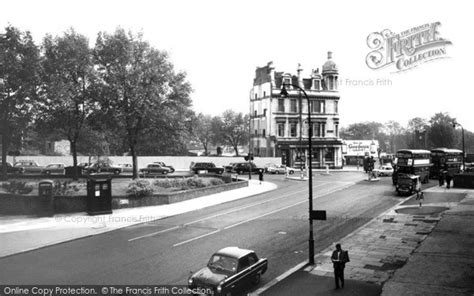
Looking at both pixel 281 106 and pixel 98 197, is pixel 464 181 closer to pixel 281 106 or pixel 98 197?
pixel 281 106

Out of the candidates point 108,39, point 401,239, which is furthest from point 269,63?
point 401,239

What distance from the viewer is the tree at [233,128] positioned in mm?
92188

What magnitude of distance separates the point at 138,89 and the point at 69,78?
→ 8.46 m

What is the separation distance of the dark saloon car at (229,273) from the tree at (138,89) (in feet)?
83.2

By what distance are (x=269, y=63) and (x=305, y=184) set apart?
3345 centimetres

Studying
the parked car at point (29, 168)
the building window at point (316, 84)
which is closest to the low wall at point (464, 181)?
the building window at point (316, 84)

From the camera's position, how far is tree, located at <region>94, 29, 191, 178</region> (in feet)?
120

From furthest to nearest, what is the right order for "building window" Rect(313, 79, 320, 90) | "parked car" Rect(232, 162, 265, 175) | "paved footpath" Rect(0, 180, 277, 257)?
1. "building window" Rect(313, 79, 320, 90)
2. "parked car" Rect(232, 162, 265, 175)
3. "paved footpath" Rect(0, 180, 277, 257)

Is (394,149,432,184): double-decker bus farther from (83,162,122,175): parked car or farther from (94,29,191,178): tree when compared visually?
(83,162,122,175): parked car

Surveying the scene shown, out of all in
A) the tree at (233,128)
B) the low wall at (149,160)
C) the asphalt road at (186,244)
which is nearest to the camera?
the asphalt road at (186,244)

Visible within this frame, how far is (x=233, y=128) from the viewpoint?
302ft

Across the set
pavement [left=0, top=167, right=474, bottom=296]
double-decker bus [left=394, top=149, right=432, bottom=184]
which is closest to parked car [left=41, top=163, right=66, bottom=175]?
pavement [left=0, top=167, right=474, bottom=296]

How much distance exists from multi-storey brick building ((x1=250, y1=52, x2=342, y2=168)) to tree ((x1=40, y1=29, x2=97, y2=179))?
120 ft

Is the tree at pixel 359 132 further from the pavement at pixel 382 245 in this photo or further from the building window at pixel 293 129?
the pavement at pixel 382 245
